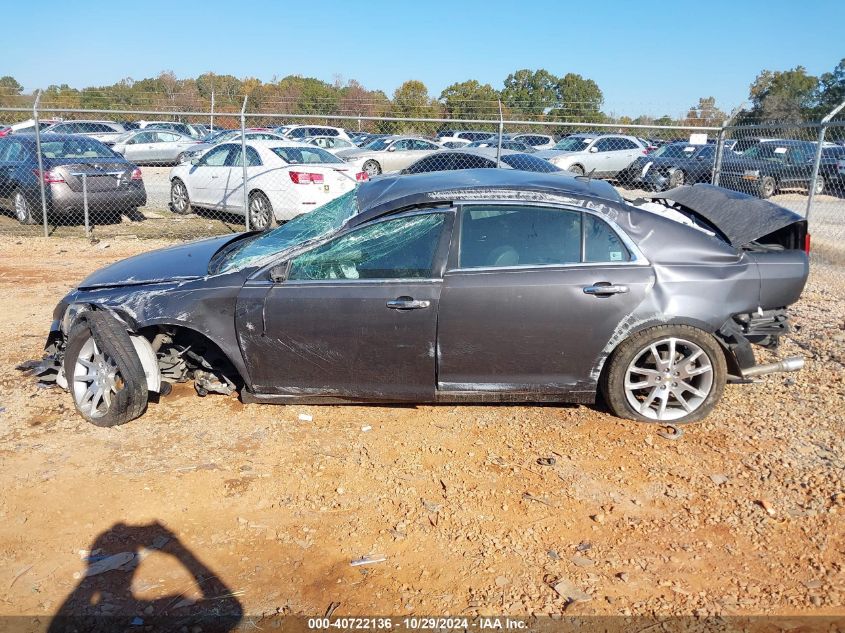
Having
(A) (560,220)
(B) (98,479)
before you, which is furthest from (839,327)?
(B) (98,479)

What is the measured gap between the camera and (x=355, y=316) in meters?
4.38

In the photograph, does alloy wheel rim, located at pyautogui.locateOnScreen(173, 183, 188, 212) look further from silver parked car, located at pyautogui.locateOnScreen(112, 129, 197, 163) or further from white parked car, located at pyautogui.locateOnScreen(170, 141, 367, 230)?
silver parked car, located at pyautogui.locateOnScreen(112, 129, 197, 163)

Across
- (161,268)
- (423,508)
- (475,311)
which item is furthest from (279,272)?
(423,508)

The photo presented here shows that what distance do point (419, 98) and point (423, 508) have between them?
21.6 meters

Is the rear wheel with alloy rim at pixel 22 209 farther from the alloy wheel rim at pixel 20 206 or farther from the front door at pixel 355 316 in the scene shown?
the front door at pixel 355 316

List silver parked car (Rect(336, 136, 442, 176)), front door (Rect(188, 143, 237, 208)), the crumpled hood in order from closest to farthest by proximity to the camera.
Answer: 1. the crumpled hood
2. front door (Rect(188, 143, 237, 208))
3. silver parked car (Rect(336, 136, 442, 176))

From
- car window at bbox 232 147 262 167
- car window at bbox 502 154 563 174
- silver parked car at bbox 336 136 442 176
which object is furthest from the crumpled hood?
silver parked car at bbox 336 136 442 176

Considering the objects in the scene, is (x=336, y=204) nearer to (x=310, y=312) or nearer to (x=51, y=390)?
(x=310, y=312)

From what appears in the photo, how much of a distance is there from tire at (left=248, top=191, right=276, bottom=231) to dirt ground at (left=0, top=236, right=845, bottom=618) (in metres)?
7.03

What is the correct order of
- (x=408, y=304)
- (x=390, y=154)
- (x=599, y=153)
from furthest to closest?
(x=599, y=153), (x=390, y=154), (x=408, y=304)

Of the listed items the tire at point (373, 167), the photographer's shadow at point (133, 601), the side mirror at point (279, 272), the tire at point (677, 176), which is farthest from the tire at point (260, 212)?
the tire at point (677, 176)

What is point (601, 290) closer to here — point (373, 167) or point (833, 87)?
point (373, 167)

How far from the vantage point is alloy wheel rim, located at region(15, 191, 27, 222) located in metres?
12.3

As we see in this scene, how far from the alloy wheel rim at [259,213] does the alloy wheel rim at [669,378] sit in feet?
28.5
